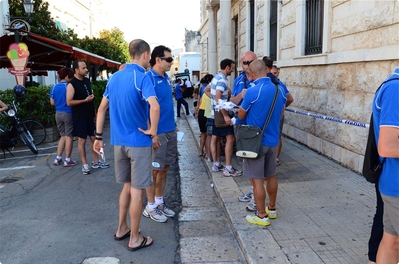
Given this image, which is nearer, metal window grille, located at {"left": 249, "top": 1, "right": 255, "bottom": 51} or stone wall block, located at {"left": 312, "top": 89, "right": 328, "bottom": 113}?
stone wall block, located at {"left": 312, "top": 89, "right": 328, "bottom": 113}

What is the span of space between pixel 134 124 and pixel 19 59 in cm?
830


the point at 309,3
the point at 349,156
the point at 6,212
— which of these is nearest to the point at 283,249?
the point at 349,156

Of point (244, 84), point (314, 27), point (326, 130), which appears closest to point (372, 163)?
point (244, 84)

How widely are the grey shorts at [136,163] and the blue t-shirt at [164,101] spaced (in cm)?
88

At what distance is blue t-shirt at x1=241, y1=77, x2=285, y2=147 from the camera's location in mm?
3871

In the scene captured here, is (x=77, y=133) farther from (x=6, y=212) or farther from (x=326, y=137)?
(x=326, y=137)

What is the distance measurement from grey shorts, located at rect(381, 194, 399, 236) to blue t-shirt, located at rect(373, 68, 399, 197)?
4cm

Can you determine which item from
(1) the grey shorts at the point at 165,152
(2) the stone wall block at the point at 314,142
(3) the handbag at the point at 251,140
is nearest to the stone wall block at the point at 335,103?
(2) the stone wall block at the point at 314,142

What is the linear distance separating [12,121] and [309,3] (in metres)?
7.43

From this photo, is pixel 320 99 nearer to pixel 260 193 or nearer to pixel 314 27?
pixel 314 27

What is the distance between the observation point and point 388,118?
213 centimetres

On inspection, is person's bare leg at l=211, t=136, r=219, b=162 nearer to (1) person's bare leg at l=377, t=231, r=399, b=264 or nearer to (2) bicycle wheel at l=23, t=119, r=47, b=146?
(1) person's bare leg at l=377, t=231, r=399, b=264

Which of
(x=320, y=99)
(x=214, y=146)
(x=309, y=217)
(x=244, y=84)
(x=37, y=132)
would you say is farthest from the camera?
(x=37, y=132)

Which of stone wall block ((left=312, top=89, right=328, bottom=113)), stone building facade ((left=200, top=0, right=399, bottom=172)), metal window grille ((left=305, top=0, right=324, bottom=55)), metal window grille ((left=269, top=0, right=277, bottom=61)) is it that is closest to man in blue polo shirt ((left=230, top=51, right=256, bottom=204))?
stone building facade ((left=200, top=0, right=399, bottom=172))
